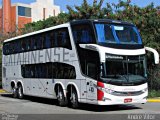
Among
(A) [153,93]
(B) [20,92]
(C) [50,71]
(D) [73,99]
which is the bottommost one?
(A) [153,93]

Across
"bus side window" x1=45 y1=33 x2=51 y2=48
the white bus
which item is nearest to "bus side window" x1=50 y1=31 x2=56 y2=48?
the white bus

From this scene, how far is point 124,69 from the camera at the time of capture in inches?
647

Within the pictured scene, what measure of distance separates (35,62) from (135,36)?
7088mm

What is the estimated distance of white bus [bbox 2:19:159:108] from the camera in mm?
16062

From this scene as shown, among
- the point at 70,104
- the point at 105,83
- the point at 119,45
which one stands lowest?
the point at 70,104

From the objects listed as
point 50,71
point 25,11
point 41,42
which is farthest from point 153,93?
point 25,11

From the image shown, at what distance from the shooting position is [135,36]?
17.4 metres

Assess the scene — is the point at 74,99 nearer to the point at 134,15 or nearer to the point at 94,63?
the point at 94,63

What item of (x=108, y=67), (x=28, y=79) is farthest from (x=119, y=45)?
(x=28, y=79)

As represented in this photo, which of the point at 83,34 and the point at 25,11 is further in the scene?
the point at 25,11

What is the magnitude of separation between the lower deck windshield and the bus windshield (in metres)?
0.81

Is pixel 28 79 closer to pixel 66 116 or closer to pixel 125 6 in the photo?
pixel 66 116

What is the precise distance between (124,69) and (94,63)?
4.31 ft

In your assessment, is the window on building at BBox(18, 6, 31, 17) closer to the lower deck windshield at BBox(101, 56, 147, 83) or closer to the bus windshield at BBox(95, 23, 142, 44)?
the bus windshield at BBox(95, 23, 142, 44)
